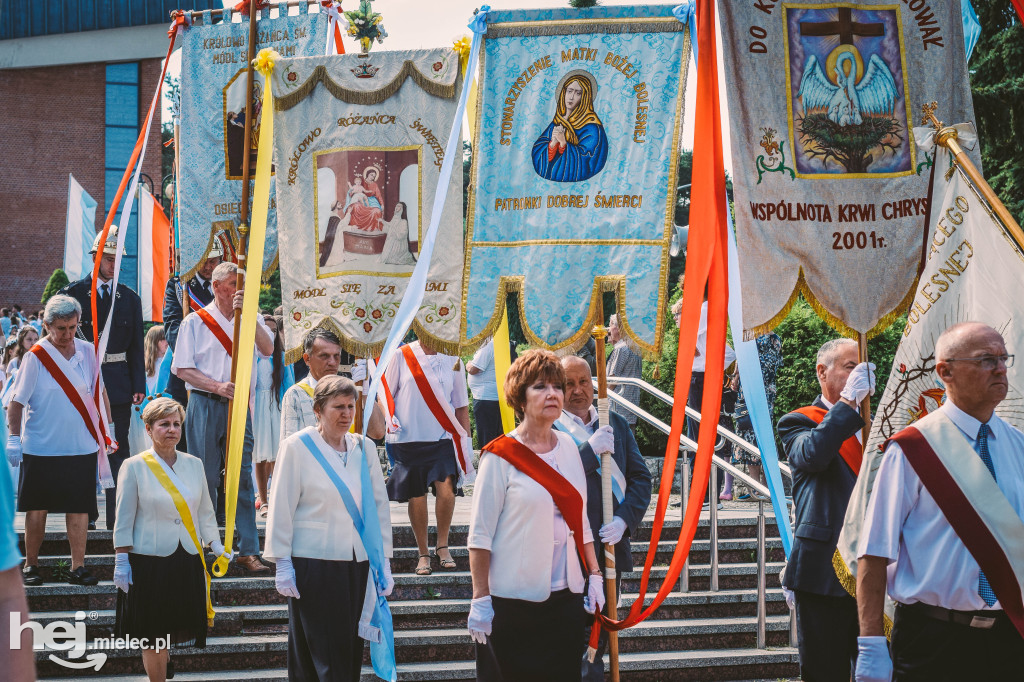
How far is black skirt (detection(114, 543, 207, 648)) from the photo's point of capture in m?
6.56

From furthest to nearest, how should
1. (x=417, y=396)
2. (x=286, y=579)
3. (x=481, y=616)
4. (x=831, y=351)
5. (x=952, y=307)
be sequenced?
(x=417, y=396), (x=286, y=579), (x=831, y=351), (x=481, y=616), (x=952, y=307)

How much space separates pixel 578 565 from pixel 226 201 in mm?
4495

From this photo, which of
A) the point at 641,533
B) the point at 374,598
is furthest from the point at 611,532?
the point at 641,533

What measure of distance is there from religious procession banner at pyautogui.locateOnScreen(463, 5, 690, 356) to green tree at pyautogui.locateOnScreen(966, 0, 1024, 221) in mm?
7895

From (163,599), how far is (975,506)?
452cm

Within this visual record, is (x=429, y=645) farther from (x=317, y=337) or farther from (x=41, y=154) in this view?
(x=41, y=154)

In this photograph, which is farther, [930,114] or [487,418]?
[487,418]

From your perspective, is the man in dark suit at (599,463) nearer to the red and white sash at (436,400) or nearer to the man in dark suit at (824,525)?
the man in dark suit at (824,525)

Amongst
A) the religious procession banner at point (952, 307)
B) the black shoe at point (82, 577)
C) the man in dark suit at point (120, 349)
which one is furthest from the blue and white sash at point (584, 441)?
the man in dark suit at point (120, 349)

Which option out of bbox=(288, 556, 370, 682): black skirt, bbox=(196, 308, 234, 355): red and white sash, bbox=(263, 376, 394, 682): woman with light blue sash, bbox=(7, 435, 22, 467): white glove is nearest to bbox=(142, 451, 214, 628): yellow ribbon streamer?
bbox=(263, 376, 394, 682): woman with light blue sash

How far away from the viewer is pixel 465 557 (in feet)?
28.5

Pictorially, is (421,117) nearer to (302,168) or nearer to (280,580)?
(302,168)

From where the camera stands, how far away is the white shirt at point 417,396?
8.79 meters

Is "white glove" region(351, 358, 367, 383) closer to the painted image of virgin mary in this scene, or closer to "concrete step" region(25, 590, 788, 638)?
"concrete step" region(25, 590, 788, 638)
